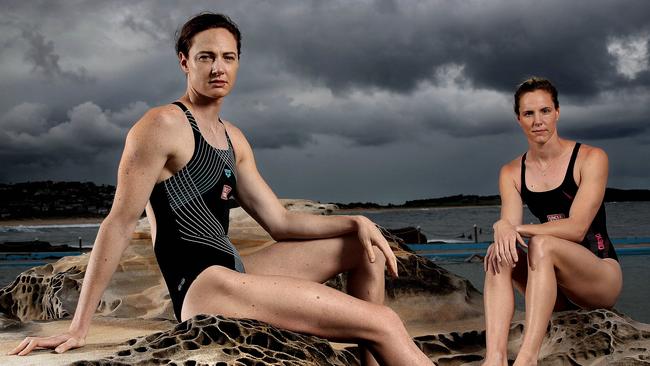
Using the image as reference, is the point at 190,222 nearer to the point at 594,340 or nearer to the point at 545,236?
the point at 545,236

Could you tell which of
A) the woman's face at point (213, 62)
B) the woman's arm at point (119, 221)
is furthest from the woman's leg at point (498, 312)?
the woman's arm at point (119, 221)

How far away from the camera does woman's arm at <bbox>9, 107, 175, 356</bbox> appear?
2652 millimetres

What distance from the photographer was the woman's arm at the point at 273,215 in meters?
2.93

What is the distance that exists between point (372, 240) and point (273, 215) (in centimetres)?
52

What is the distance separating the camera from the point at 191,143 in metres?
2.82

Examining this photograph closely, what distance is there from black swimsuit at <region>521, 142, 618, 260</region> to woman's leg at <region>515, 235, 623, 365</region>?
181 mm

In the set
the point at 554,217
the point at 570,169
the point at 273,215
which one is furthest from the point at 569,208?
the point at 273,215

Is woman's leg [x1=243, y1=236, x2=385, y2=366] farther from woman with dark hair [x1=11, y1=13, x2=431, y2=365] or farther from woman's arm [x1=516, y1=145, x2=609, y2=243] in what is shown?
woman's arm [x1=516, y1=145, x2=609, y2=243]

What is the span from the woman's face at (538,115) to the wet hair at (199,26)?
1651 millimetres

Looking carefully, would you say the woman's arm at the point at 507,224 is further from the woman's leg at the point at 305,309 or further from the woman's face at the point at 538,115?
the woman's leg at the point at 305,309

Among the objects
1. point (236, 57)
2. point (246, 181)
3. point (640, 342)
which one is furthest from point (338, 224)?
point (640, 342)

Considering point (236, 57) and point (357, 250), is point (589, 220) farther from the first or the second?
point (236, 57)

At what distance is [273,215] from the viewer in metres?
3.13

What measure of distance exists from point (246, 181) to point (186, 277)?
59 centimetres
